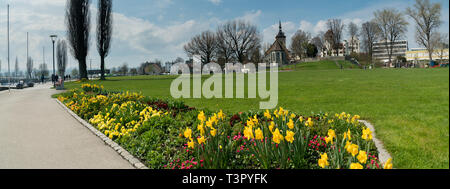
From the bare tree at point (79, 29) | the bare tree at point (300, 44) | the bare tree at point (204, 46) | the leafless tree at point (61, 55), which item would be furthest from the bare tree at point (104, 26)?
the bare tree at point (300, 44)

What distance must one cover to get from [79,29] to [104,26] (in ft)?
14.1

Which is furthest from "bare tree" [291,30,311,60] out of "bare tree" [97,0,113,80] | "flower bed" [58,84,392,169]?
"flower bed" [58,84,392,169]

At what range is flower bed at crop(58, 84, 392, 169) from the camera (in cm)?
339

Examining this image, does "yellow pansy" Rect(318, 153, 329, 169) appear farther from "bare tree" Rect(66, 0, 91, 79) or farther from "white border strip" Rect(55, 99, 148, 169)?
"bare tree" Rect(66, 0, 91, 79)

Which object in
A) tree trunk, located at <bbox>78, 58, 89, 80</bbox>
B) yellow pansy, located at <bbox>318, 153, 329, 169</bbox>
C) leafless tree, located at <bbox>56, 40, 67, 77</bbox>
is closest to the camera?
yellow pansy, located at <bbox>318, 153, 329, 169</bbox>

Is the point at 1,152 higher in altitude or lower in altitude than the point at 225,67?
lower

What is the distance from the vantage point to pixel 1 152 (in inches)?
204

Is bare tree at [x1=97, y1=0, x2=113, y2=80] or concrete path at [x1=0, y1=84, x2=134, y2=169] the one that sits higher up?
bare tree at [x1=97, y1=0, x2=113, y2=80]

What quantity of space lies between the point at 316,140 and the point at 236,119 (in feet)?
7.20

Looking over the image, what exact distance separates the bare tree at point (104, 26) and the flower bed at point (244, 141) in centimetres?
3710

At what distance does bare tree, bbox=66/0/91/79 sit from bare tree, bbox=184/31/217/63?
17.6 m

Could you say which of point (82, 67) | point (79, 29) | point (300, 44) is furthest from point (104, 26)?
point (300, 44)
